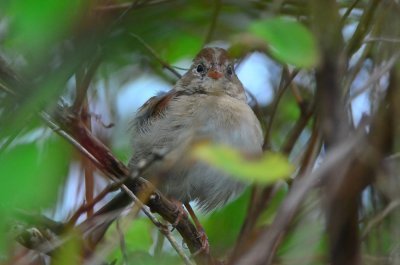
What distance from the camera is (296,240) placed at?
2.45 meters

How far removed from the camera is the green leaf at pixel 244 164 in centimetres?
136

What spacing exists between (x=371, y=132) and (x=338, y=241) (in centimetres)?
99

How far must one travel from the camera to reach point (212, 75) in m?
4.17

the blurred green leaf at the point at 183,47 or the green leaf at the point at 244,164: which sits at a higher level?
the blurred green leaf at the point at 183,47

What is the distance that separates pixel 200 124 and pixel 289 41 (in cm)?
199

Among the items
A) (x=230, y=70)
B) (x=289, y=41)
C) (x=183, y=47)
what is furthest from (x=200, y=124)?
(x=289, y=41)

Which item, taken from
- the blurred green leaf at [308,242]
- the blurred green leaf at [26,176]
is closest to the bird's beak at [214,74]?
the blurred green leaf at [308,242]

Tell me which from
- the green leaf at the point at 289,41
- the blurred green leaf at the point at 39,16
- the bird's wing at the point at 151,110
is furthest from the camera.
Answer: the bird's wing at the point at 151,110

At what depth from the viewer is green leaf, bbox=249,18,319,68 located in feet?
4.88

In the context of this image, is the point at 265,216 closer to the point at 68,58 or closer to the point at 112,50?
the point at 112,50

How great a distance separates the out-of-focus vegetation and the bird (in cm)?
14

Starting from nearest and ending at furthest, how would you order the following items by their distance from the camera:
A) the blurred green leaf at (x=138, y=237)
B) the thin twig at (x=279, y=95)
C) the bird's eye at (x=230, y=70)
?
1. the blurred green leaf at (x=138, y=237)
2. the thin twig at (x=279, y=95)
3. the bird's eye at (x=230, y=70)

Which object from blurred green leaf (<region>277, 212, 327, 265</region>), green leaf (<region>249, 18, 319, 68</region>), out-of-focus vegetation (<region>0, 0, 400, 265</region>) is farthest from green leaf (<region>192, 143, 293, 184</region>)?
blurred green leaf (<region>277, 212, 327, 265</region>)

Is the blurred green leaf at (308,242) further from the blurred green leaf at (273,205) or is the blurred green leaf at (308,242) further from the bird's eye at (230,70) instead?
the bird's eye at (230,70)
